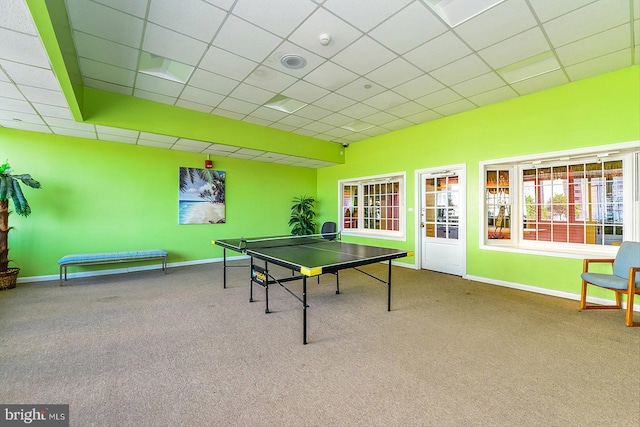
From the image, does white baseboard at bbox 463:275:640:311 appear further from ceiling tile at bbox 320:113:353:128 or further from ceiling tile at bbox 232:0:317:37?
ceiling tile at bbox 232:0:317:37

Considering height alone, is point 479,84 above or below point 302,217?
above

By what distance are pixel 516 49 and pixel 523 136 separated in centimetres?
164

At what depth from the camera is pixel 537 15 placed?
2.51m

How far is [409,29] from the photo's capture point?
2695mm

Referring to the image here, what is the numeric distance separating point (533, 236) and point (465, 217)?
106 cm

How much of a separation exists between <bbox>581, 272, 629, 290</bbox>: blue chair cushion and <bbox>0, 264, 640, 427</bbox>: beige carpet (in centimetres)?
41

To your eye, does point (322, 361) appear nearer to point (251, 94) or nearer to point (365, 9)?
point (365, 9)

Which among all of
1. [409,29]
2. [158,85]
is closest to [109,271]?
[158,85]

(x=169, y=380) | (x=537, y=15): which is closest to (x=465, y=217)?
(x=537, y=15)

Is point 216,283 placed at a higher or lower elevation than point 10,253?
lower

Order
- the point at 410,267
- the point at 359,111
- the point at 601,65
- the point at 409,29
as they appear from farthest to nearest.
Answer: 1. the point at 410,267
2. the point at 359,111
3. the point at 601,65
4. the point at 409,29

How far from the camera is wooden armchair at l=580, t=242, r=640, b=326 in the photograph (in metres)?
2.81

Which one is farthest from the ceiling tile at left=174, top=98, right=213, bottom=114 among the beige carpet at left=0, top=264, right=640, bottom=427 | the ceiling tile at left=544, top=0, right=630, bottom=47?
the ceiling tile at left=544, top=0, right=630, bottom=47

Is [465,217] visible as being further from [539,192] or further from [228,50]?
[228,50]
